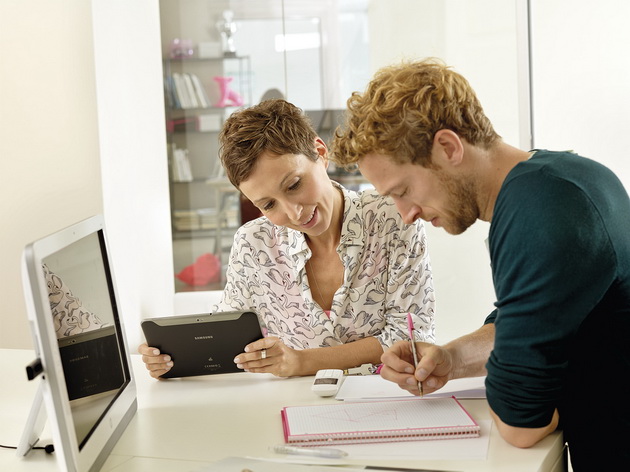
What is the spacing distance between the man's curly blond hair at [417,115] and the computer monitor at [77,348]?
0.55m

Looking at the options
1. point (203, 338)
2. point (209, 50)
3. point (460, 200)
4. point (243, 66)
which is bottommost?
point (203, 338)

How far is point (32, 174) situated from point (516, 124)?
7.50ft

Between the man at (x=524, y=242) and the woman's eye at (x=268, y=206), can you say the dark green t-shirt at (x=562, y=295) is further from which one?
the woman's eye at (x=268, y=206)

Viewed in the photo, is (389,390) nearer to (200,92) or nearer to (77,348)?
(77,348)

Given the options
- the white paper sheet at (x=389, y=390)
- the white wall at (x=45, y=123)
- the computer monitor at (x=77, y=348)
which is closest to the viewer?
the computer monitor at (x=77, y=348)

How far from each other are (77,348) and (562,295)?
791mm

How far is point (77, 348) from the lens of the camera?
1251mm

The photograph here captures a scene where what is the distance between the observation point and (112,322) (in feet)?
4.90

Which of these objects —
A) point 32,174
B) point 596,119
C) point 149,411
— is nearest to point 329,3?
point 596,119

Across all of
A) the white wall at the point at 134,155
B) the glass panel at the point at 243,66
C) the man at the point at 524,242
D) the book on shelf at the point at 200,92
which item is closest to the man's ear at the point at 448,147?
the man at the point at 524,242

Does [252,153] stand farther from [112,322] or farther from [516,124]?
[516,124]

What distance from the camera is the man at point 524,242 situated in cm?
116

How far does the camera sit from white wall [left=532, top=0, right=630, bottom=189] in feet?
11.5

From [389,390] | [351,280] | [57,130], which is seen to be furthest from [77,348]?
[57,130]
